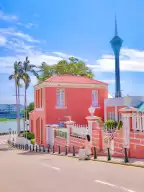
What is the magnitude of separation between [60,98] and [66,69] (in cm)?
1551

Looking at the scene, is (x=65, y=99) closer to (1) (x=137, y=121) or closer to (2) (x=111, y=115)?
(2) (x=111, y=115)

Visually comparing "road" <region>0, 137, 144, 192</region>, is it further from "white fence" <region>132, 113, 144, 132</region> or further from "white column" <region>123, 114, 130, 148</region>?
"white fence" <region>132, 113, 144, 132</region>

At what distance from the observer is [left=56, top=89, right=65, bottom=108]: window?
30172 mm

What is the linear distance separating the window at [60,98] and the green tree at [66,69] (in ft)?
49.5

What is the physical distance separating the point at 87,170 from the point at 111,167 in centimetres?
118

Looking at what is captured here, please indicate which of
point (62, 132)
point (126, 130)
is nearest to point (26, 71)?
point (62, 132)

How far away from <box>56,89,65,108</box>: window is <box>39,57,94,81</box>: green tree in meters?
15.1

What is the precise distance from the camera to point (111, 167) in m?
13.0

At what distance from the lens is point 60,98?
3039 centimetres

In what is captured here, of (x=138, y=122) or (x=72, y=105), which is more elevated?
(x=72, y=105)

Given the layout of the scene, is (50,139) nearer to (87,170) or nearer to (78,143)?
(78,143)

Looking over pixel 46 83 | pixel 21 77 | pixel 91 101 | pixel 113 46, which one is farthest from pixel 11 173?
pixel 113 46

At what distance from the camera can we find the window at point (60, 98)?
30172 mm

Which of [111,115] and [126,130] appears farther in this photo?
[111,115]
